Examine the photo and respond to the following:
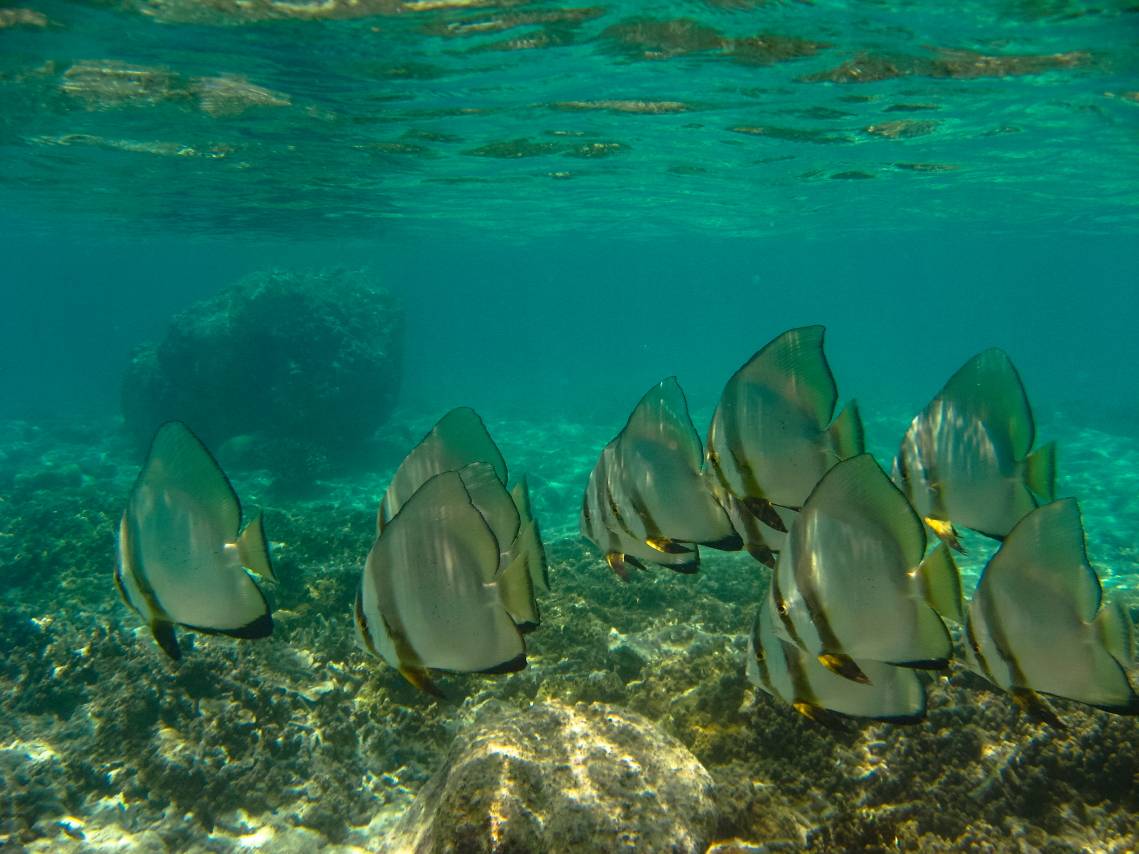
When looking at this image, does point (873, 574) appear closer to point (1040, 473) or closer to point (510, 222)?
point (1040, 473)

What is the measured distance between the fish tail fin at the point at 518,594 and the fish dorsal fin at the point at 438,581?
0.09 metres

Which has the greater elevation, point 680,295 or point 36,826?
point 36,826

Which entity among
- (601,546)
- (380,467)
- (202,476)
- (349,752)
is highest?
(202,476)

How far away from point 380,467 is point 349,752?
16235 mm

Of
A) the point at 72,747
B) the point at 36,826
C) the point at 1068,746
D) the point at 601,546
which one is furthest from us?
the point at 72,747

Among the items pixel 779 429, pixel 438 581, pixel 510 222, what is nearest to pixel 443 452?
pixel 438 581

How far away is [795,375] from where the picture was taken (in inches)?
101

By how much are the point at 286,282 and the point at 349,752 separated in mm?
20261

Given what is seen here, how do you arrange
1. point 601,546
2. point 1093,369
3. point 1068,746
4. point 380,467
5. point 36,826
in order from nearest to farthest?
point 601,546
point 1068,746
point 36,826
point 380,467
point 1093,369

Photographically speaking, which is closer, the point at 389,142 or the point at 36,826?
the point at 36,826

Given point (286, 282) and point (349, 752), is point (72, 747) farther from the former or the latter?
point (286, 282)

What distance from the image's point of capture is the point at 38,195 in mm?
A: 27516

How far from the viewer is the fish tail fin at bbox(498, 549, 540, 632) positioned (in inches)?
92.7

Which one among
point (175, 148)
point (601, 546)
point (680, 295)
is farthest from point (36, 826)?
point (680, 295)
